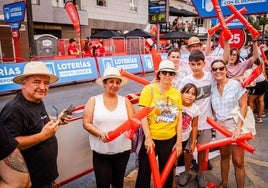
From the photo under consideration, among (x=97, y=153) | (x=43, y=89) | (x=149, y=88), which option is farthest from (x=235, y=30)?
(x=43, y=89)

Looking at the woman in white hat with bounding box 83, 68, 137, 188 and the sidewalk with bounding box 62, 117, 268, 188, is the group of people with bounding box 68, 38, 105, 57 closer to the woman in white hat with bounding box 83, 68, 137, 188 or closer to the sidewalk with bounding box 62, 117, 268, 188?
the sidewalk with bounding box 62, 117, 268, 188

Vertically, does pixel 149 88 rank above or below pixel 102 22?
below

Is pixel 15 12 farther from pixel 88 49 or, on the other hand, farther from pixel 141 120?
pixel 141 120

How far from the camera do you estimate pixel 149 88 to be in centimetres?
318

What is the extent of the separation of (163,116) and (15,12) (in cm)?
945

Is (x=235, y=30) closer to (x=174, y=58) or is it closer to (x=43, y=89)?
(x=174, y=58)

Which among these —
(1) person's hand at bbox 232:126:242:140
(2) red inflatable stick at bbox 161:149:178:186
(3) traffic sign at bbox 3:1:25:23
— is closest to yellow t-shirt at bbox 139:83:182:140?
(2) red inflatable stick at bbox 161:149:178:186

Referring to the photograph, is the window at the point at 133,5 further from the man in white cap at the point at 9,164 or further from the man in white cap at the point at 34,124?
the man in white cap at the point at 9,164

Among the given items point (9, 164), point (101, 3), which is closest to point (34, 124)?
point (9, 164)

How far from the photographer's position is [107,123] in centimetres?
300

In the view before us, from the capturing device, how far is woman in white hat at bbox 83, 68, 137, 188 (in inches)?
118

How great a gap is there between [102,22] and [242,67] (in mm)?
21780

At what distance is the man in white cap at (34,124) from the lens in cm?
220

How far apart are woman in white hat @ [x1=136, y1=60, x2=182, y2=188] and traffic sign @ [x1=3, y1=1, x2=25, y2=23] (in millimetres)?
8636
